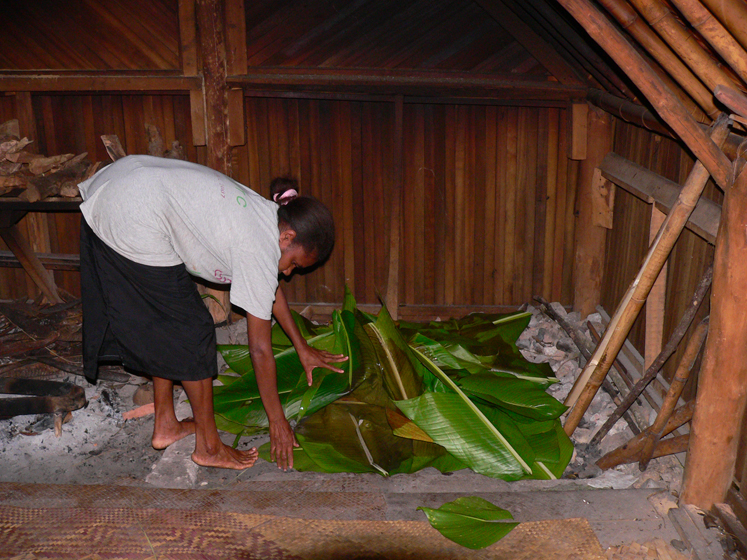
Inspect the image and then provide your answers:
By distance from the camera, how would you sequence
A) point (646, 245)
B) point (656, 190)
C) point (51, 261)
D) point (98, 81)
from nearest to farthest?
point (656, 190) → point (646, 245) → point (98, 81) → point (51, 261)

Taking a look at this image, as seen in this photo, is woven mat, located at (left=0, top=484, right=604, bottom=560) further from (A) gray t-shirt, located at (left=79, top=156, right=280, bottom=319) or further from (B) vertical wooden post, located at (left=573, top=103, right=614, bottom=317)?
(B) vertical wooden post, located at (left=573, top=103, right=614, bottom=317)

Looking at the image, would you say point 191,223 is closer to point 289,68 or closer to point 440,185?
point 289,68

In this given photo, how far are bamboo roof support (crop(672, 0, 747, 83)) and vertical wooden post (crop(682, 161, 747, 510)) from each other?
0.34 meters

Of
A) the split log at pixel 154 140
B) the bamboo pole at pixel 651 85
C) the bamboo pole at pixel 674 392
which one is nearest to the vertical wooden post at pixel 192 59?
the split log at pixel 154 140

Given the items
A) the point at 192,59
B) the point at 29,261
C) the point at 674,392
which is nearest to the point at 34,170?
the point at 29,261

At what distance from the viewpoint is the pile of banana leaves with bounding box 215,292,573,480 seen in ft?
9.42

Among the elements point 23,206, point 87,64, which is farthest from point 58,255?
point 87,64

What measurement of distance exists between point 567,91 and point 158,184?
109 inches

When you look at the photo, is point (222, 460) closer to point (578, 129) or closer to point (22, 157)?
point (22, 157)

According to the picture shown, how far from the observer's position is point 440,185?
462cm

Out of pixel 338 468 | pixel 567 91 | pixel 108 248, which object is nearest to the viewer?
pixel 108 248

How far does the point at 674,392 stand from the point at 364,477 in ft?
4.36

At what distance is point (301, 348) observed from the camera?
331 centimetres

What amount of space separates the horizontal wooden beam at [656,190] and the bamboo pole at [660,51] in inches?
16.4
